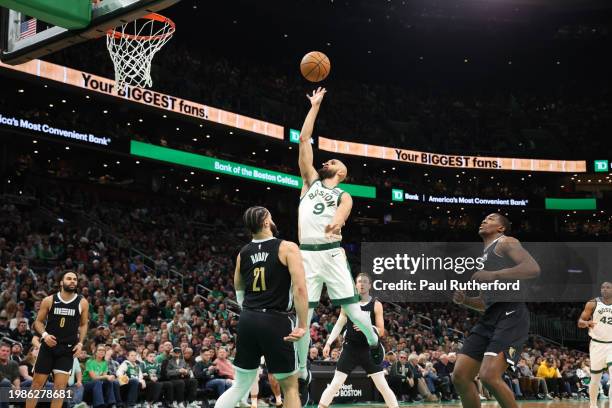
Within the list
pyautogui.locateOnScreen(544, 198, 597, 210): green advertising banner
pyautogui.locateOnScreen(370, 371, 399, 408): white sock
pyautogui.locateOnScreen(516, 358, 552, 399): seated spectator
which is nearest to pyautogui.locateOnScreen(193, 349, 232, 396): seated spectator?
pyautogui.locateOnScreen(370, 371, 399, 408): white sock

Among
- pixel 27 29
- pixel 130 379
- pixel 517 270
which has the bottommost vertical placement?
pixel 130 379

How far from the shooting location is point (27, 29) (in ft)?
27.2

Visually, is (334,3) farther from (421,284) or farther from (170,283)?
(170,283)

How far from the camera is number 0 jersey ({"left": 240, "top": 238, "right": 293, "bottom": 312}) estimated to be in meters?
6.49

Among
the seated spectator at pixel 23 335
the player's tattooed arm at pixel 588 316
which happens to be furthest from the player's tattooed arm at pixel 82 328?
the player's tattooed arm at pixel 588 316

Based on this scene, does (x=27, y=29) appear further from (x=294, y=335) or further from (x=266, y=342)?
(x=294, y=335)

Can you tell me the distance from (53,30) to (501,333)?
582 cm

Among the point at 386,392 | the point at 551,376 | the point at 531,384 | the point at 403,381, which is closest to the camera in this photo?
the point at 386,392


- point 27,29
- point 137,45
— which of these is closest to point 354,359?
point 27,29

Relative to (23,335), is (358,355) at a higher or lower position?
higher

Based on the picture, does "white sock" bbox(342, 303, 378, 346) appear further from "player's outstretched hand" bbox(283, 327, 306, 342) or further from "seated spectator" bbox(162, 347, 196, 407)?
"seated spectator" bbox(162, 347, 196, 407)

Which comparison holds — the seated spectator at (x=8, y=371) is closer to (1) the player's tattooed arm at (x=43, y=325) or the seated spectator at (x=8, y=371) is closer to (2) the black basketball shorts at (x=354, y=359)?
(1) the player's tattooed arm at (x=43, y=325)

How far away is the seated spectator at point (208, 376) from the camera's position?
15.1 metres

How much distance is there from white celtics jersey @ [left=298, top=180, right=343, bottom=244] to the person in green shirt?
6.74m
